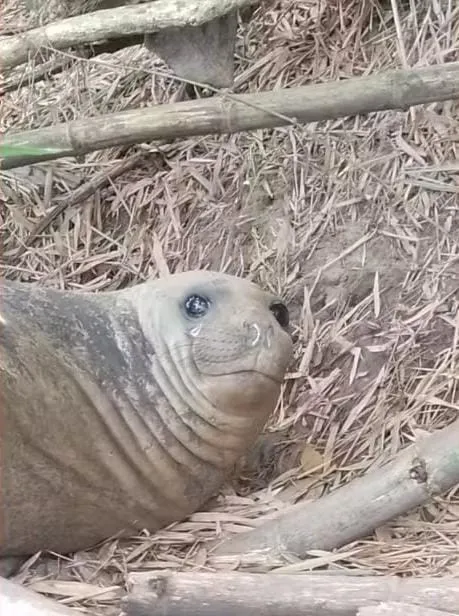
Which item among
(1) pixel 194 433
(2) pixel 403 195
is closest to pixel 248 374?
(1) pixel 194 433

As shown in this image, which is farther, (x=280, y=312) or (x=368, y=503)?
(x=280, y=312)

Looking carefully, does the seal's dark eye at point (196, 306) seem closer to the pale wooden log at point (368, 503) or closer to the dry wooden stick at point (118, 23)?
the pale wooden log at point (368, 503)

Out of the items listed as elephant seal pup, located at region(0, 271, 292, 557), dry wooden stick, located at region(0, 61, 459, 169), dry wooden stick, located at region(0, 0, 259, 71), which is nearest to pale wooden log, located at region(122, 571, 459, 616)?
elephant seal pup, located at region(0, 271, 292, 557)

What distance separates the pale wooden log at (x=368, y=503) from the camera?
176 cm

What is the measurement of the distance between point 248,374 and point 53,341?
0.31 metres

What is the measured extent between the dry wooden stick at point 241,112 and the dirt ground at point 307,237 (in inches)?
10.1

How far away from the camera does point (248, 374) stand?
1961mm

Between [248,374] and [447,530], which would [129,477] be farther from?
[447,530]

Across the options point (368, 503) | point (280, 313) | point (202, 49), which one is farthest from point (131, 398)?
point (202, 49)

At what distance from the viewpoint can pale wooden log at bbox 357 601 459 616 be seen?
48.4 inches

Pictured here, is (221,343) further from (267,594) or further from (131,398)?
(267,594)

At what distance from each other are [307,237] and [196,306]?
51cm

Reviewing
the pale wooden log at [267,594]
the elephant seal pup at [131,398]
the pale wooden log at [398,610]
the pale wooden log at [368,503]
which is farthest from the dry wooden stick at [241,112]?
the pale wooden log at [398,610]

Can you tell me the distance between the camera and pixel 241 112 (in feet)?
7.45
